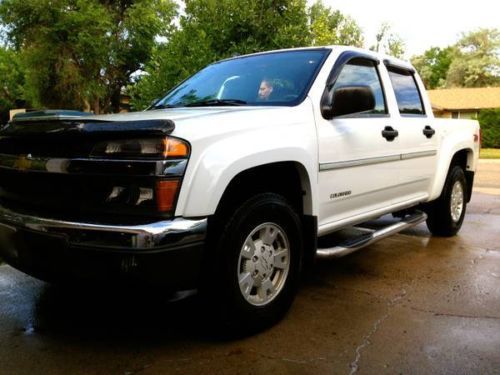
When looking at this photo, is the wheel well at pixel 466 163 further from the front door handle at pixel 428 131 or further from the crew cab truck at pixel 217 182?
the crew cab truck at pixel 217 182

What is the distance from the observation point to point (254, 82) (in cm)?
413

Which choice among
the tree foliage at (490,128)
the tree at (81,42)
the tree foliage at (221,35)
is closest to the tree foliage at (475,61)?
the tree foliage at (490,128)

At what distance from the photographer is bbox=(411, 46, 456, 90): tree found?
Result: 227 feet

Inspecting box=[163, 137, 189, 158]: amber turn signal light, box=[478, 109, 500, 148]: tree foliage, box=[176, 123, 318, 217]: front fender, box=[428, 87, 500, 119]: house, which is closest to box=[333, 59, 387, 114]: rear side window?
box=[176, 123, 318, 217]: front fender

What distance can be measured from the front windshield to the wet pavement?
1585 mm

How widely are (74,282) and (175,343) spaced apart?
2.48ft

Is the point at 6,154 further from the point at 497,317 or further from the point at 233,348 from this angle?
the point at 497,317

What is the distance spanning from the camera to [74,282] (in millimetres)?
2748

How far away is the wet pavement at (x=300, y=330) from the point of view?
2.83 metres

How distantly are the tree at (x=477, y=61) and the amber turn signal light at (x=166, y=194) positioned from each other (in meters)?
65.5

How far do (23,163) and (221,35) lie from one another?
9.19 m

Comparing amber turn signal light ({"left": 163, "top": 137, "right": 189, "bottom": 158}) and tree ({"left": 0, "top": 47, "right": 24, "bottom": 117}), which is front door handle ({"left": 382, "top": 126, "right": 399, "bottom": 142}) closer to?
amber turn signal light ({"left": 163, "top": 137, "right": 189, "bottom": 158})

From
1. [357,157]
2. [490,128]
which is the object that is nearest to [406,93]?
[357,157]

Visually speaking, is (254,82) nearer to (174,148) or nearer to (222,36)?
(174,148)
